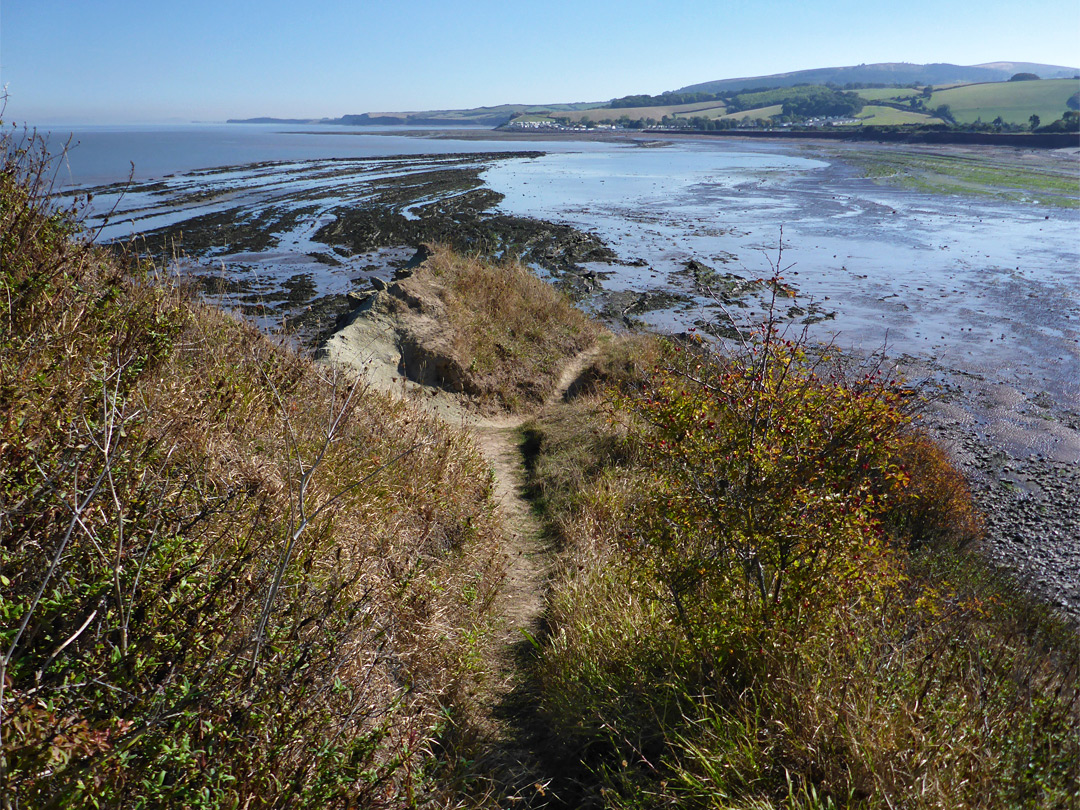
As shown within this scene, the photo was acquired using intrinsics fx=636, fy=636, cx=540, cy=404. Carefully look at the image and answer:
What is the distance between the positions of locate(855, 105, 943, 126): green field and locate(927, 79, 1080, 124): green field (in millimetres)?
6140

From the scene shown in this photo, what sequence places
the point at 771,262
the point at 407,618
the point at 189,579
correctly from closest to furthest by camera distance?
the point at 189,579 → the point at 407,618 → the point at 771,262

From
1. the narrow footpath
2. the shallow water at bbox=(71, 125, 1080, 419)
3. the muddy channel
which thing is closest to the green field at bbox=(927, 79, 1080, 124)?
the shallow water at bbox=(71, 125, 1080, 419)

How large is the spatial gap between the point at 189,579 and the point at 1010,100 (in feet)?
605

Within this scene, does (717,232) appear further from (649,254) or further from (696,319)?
(696,319)

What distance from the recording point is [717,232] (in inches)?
1310

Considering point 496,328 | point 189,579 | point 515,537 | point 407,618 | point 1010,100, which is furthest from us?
point 1010,100

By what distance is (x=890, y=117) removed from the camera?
135750 mm

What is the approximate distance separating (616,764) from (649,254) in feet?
Answer: 86.1

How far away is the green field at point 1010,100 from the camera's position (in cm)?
12344

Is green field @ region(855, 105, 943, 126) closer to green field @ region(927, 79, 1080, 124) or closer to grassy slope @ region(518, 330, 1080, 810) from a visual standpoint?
green field @ region(927, 79, 1080, 124)

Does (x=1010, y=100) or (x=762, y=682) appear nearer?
(x=762, y=682)

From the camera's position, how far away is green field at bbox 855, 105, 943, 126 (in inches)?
4941

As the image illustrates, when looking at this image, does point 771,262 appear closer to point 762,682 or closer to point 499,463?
point 499,463

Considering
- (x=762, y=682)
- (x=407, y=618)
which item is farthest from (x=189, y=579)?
(x=762, y=682)
